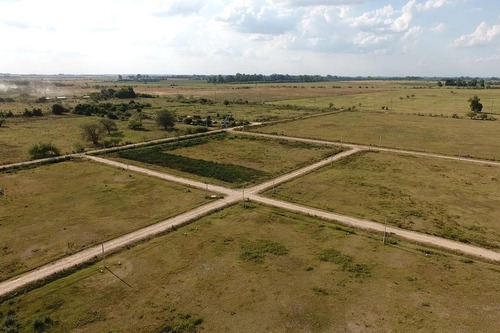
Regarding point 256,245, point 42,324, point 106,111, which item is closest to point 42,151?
point 42,324

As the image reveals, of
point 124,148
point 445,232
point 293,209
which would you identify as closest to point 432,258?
point 445,232

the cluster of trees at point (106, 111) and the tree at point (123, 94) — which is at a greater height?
the tree at point (123, 94)

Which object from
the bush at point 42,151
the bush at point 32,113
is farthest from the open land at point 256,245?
the bush at point 32,113

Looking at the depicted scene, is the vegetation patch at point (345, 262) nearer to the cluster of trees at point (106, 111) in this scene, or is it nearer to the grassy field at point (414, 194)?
the grassy field at point (414, 194)

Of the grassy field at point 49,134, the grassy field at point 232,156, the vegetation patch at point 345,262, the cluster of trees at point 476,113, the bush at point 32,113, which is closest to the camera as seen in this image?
the vegetation patch at point 345,262

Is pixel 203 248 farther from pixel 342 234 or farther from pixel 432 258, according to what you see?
pixel 432 258

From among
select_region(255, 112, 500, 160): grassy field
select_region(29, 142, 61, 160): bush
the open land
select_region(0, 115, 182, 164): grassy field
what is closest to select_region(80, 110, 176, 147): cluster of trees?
select_region(0, 115, 182, 164): grassy field

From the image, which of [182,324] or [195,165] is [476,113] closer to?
[195,165]
